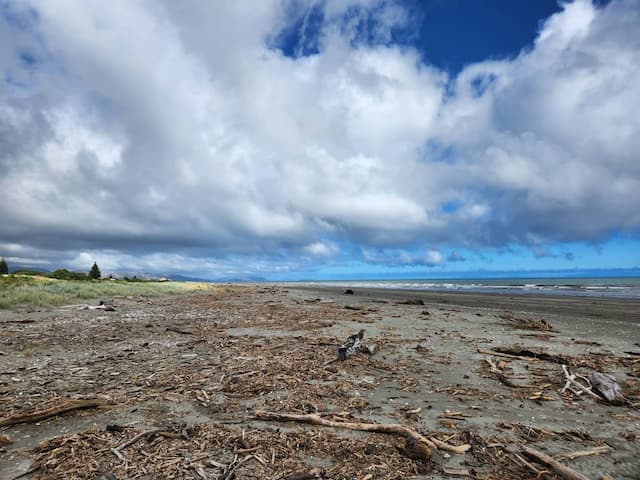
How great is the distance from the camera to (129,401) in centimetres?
606

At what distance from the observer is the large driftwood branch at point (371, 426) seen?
455 cm

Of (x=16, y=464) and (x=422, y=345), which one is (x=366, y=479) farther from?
(x=422, y=345)

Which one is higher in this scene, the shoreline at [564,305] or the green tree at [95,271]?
the green tree at [95,271]

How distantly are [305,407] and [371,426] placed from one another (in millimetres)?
1251

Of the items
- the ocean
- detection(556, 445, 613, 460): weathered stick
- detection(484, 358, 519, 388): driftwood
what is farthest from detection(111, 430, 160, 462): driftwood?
the ocean

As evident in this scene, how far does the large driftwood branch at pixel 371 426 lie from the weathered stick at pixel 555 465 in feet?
2.37

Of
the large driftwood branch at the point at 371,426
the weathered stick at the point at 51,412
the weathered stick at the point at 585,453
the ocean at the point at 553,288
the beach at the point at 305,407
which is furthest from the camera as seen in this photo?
the ocean at the point at 553,288

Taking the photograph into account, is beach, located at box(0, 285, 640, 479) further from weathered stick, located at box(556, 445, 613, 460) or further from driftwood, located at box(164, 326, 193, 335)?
driftwood, located at box(164, 326, 193, 335)

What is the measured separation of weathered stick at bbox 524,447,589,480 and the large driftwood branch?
0.72m

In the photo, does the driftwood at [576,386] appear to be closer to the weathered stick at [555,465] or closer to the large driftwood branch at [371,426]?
the weathered stick at [555,465]

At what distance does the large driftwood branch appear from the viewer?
4547 millimetres

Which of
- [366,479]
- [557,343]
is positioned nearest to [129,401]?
[366,479]

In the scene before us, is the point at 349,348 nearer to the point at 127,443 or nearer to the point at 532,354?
the point at 532,354

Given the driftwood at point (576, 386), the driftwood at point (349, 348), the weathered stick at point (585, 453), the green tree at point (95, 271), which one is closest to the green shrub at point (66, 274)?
the green tree at point (95, 271)
